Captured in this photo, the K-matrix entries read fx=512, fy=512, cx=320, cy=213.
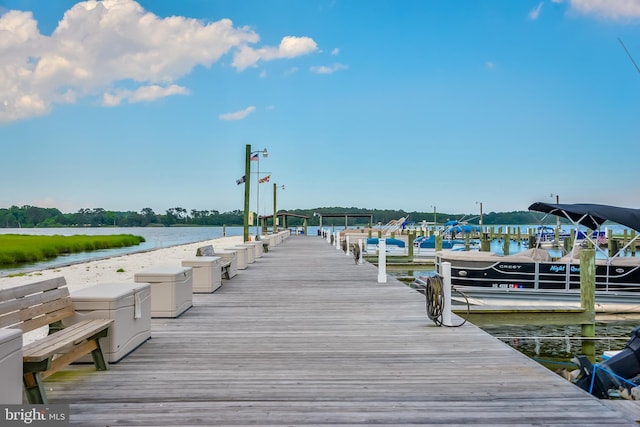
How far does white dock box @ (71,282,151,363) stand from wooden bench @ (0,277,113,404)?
0.28 feet

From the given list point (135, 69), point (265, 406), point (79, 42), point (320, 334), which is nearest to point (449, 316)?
point (320, 334)

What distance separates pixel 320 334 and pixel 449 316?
184 cm

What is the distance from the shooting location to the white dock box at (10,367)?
312 centimetres

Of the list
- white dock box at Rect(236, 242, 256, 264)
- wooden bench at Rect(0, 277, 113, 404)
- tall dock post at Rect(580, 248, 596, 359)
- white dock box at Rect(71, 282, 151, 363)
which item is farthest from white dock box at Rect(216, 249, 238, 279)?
tall dock post at Rect(580, 248, 596, 359)

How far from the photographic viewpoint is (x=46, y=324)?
4430 millimetres

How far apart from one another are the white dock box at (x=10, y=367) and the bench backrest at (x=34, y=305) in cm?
75

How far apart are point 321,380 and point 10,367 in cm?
248

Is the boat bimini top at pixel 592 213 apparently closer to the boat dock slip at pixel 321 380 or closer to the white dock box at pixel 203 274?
the boat dock slip at pixel 321 380

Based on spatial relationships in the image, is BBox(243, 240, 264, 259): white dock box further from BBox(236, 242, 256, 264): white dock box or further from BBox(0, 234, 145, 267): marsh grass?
BBox(0, 234, 145, 267): marsh grass

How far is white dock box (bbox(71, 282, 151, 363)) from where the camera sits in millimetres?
4961

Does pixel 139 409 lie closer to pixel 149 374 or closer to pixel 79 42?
pixel 149 374

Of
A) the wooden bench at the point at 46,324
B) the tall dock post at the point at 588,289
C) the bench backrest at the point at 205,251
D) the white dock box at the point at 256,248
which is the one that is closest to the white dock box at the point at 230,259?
the bench backrest at the point at 205,251

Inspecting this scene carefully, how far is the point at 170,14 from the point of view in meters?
28.1

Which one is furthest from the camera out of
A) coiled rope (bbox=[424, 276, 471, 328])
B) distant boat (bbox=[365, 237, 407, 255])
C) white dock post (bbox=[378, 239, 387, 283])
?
distant boat (bbox=[365, 237, 407, 255])
